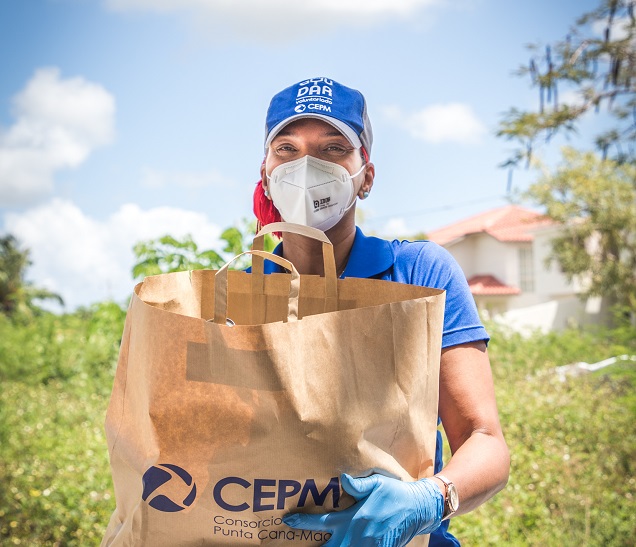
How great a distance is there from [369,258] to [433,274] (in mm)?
190

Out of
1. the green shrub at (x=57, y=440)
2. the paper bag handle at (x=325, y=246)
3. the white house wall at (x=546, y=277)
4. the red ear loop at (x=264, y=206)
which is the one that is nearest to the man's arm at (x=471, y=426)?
the paper bag handle at (x=325, y=246)

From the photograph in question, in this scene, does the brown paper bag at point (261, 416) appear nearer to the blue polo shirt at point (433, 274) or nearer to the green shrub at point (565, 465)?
the blue polo shirt at point (433, 274)

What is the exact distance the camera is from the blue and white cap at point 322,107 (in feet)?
5.69

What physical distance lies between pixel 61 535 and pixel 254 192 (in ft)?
11.6

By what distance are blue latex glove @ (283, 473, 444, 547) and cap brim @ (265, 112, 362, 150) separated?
2.89 feet

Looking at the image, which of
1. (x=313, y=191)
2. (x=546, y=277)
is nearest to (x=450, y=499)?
(x=313, y=191)

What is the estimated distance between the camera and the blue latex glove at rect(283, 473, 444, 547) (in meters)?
1.29

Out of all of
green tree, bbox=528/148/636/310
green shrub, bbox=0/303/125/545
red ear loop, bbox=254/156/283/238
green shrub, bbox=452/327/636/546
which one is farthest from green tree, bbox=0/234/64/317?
red ear loop, bbox=254/156/283/238

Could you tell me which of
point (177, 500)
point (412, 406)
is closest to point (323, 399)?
point (412, 406)

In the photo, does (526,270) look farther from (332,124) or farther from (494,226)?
(332,124)

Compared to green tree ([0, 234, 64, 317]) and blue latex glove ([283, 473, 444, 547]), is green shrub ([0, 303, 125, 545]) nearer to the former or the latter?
blue latex glove ([283, 473, 444, 547])

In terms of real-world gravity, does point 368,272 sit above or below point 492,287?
below

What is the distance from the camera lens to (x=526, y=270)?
33562 mm

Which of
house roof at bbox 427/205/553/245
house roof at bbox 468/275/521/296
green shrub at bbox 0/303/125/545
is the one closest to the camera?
green shrub at bbox 0/303/125/545
